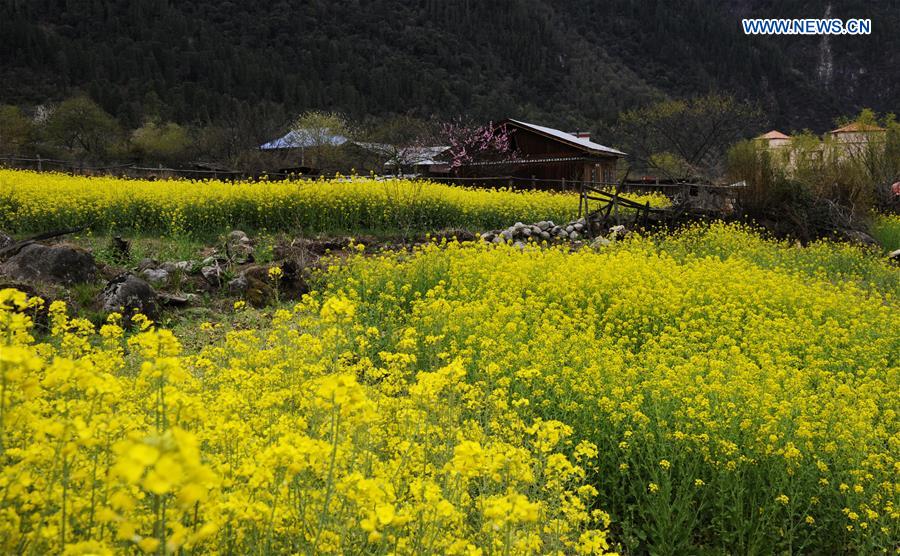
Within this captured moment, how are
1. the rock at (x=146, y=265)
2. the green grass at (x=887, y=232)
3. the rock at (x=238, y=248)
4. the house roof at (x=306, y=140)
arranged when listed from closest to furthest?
1. the rock at (x=146, y=265)
2. the rock at (x=238, y=248)
3. the green grass at (x=887, y=232)
4. the house roof at (x=306, y=140)

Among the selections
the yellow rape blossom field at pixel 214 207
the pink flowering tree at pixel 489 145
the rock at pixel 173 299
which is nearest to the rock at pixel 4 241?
the yellow rape blossom field at pixel 214 207

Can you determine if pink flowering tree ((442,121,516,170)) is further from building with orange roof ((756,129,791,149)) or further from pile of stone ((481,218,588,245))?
pile of stone ((481,218,588,245))

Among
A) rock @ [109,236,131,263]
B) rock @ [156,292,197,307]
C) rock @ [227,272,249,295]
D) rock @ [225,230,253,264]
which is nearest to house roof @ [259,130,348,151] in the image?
rock @ [225,230,253,264]

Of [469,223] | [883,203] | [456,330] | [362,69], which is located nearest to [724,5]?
[362,69]

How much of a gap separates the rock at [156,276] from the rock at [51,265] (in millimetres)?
633

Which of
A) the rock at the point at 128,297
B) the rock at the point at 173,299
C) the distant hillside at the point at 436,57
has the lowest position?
the rock at the point at 173,299

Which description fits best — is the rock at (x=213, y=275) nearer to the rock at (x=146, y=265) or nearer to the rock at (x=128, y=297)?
the rock at (x=146, y=265)

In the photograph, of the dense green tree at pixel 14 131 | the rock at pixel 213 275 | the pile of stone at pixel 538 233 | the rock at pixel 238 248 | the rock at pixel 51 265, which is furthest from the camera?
the dense green tree at pixel 14 131

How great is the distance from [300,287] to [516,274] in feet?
10.5

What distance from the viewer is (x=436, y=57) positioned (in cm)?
8262

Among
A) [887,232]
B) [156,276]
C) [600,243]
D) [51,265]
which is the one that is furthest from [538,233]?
[887,232]

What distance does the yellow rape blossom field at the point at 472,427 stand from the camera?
214 centimetres

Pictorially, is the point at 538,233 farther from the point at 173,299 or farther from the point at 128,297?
the point at 128,297

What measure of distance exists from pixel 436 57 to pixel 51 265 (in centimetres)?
7992
